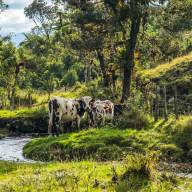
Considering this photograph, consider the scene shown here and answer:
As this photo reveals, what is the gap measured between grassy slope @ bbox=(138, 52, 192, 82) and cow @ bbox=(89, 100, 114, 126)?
9038mm

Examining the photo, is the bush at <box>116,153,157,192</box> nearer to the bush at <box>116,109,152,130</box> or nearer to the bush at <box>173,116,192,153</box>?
the bush at <box>173,116,192,153</box>

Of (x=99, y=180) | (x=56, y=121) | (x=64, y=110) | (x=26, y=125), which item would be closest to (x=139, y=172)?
(x=99, y=180)

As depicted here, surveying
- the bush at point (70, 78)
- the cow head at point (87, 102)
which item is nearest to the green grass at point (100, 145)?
the cow head at point (87, 102)

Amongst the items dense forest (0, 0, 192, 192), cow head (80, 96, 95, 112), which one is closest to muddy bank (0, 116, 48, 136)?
dense forest (0, 0, 192, 192)

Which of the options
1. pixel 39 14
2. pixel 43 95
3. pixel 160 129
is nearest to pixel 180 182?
pixel 160 129

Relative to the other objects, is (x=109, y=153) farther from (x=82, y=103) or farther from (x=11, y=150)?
(x=82, y=103)

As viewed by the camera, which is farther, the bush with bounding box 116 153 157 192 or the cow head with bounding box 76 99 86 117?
the cow head with bounding box 76 99 86 117

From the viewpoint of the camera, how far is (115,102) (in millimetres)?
44969

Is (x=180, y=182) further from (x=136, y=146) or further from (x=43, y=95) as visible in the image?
(x=43, y=95)

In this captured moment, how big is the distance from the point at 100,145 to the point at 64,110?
28.7ft

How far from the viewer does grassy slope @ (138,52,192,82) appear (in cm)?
4631

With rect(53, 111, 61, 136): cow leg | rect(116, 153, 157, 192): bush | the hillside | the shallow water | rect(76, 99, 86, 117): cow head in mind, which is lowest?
the shallow water

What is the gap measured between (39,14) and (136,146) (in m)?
58.7

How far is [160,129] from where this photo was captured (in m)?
28.6
